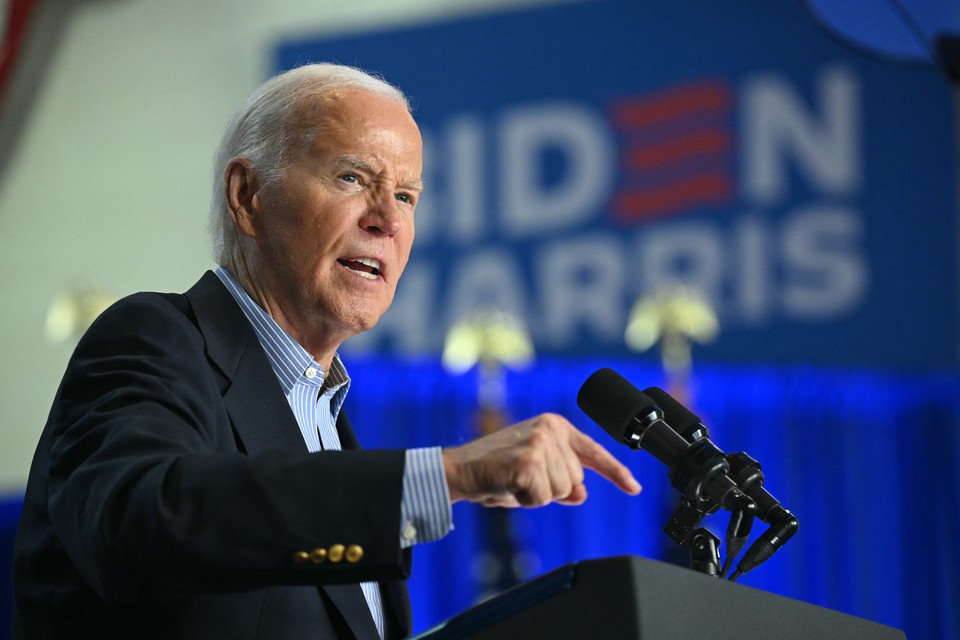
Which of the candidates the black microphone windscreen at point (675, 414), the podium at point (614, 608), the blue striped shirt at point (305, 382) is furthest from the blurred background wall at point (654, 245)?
the podium at point (614, 608)

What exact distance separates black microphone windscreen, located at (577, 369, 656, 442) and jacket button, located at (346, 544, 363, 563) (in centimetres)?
38

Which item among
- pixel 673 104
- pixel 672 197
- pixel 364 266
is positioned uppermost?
pixel 673 104

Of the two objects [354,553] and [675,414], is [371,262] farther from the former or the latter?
[354,553]

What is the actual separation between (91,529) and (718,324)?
6.91 metres

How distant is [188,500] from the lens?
105 cm

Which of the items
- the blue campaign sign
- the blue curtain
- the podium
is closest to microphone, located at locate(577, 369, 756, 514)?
the podium

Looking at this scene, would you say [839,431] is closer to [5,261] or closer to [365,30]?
[365,30]

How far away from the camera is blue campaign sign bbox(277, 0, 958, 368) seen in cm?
738

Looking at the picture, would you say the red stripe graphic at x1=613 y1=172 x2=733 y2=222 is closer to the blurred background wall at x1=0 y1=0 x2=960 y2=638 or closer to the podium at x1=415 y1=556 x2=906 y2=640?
the blurred background wall at x1=0 y1=0 x2=960 y2=638

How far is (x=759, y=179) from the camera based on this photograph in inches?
303

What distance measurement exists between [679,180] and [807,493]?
2.18 m

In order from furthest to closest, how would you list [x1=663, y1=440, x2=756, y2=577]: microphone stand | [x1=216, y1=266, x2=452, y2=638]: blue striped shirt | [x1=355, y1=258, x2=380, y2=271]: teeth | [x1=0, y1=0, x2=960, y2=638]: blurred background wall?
[x1=0, y1=0, x2=960, y2=638]: blurred background wall, [x1=355, y1=258, x2=380, y2=271]: teeth, [x1=216, y1=266, x2=452, y2=638]: blue striped shirt, [x1=663, y1=440, x2=756, y2=577]: microphone stand

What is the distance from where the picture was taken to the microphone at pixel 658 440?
51.8 inches

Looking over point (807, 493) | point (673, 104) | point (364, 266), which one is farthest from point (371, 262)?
point (673, 104)
